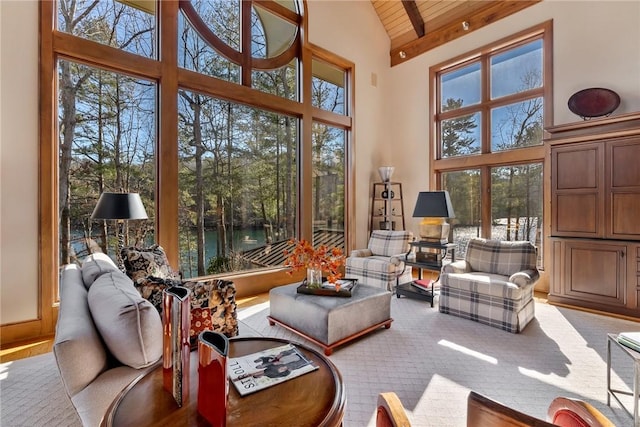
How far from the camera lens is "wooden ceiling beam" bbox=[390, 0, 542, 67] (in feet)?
15.3

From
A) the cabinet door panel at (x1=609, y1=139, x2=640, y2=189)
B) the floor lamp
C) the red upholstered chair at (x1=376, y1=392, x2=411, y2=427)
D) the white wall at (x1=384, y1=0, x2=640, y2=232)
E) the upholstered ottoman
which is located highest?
the white wall at (x1=384, y1=0, x2=640, y2=232)

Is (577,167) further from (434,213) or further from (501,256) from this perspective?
(434,213)

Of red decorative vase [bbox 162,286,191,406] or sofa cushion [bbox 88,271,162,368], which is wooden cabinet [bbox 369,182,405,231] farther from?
red decorative vase [bbox 162,286,191,406]

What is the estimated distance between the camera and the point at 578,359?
2455 millimetres

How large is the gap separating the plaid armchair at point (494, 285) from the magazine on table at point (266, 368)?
247 centimetres

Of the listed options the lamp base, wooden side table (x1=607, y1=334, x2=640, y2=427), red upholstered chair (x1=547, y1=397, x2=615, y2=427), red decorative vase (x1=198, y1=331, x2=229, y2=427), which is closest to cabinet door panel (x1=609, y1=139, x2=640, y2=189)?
the lamp base

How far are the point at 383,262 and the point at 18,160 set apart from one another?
410 centimetres

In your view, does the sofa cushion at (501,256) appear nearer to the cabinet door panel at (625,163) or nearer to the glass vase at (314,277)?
the cabinet door panel at (625,163)

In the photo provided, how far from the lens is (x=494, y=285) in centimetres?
307

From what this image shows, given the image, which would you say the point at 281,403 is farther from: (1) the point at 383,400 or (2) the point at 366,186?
(2) the point at 366,186

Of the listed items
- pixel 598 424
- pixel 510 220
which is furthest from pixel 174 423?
pixel 510 220

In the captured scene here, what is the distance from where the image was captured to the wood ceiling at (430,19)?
487 cm

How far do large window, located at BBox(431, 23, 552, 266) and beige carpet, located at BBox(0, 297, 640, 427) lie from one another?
6.48ft

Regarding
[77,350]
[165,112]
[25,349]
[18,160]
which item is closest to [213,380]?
[77,350]
